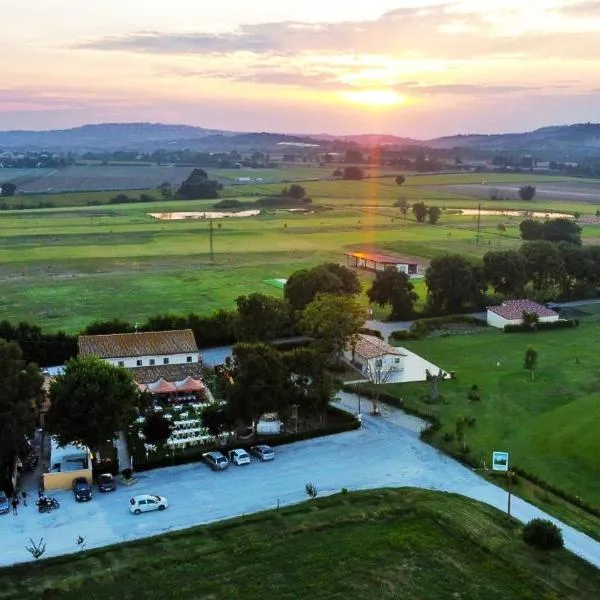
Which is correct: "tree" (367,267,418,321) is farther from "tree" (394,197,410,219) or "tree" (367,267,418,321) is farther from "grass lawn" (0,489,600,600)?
"tree" (394,197,410,219)

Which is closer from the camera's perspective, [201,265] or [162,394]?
[162,394]

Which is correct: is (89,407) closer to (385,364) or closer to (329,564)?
(329,564)

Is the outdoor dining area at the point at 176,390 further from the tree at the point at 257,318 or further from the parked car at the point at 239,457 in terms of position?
the parked car at the point at 239,457

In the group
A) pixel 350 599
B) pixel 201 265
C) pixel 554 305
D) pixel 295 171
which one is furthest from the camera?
pixel 295 171

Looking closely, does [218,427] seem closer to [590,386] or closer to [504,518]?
[504,518]

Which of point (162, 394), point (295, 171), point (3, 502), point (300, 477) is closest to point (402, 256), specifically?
point (162, 394)

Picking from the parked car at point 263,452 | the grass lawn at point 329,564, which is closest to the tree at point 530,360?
the grass lawn at point 329,564

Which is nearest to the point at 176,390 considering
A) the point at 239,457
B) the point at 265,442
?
the point at 265,442
